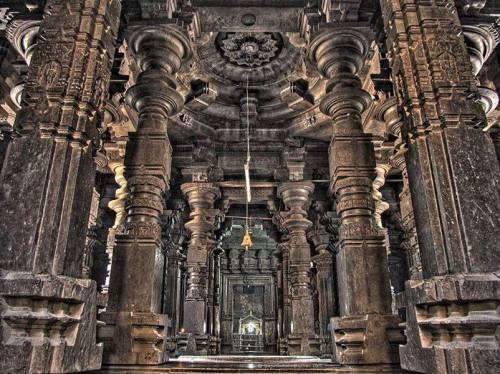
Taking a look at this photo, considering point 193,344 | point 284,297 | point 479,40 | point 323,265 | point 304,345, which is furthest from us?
point 284,297

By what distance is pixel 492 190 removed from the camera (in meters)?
3.06

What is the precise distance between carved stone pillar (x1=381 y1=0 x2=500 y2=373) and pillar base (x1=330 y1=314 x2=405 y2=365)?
0.70m

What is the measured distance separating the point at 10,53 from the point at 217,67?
426 cm

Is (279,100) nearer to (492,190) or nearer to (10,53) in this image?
(10,53)

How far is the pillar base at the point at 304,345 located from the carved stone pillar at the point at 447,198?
6310mm

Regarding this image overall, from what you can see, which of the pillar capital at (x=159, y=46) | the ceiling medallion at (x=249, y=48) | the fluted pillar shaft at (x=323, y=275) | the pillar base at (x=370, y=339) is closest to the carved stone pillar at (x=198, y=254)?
the ceiling medallion at (x=249, y=48)

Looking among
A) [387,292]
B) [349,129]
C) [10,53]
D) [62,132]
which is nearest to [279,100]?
[349,129]

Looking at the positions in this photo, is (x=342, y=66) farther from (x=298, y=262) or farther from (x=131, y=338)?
(x=298, y=262)

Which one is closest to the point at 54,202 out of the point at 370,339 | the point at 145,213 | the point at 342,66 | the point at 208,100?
the point at 145,213

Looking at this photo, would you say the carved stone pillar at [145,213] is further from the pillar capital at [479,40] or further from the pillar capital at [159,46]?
the pillar capital at [479,40]

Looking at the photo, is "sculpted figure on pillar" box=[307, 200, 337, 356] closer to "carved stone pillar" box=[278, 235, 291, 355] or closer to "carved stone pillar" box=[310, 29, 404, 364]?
"carved stone pillar" box=[278, 235, 291, 355]

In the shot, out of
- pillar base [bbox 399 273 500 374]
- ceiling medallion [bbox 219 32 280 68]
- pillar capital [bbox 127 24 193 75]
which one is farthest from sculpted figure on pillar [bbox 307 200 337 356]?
pillar base [bbox 399 273 500 374]

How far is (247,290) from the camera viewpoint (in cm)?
1883

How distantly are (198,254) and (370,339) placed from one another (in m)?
6.49
